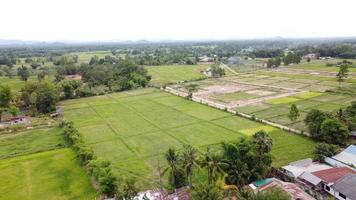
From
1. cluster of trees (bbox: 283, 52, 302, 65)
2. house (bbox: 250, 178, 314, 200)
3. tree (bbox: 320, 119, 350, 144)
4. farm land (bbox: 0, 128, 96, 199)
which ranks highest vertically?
cluster of trees (bbox: 283, 52, 302, 65)

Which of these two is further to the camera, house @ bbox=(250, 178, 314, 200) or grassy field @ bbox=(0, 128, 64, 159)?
grassy field @ bbox=(0, 128, 64, 159)

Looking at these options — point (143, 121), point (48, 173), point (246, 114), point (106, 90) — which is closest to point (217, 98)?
point (246, 114)

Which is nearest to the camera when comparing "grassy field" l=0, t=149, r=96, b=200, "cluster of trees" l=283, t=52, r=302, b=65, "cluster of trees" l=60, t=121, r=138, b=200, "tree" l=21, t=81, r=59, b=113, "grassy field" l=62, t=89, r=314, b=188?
"cluster of trees" l=60, t=121, r=138, b=200

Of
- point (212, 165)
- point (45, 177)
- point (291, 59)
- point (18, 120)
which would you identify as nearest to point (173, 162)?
point (212, 165)

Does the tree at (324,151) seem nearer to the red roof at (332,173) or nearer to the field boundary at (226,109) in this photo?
the red roof at (332,173)

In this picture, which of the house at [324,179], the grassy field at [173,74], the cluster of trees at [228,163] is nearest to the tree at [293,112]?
the house at [324,179]

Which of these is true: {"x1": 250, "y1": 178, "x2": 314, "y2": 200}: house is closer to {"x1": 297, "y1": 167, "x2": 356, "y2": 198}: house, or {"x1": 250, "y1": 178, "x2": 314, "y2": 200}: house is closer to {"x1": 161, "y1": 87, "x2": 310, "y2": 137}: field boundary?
{"x1": 297, "y1": 167, "x2": 356, "y2": 198}: house

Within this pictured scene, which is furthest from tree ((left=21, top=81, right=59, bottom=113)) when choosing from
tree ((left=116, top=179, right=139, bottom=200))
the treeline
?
tree ((left=116, top=179, right=139, bottom=200))

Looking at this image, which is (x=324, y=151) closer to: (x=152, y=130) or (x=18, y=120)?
(x=152, y=130)
